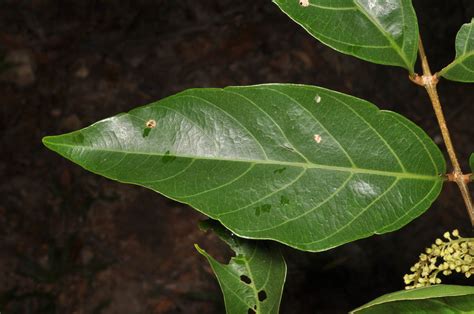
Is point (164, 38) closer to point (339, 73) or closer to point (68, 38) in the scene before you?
point (68, 38)

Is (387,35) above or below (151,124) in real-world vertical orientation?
above

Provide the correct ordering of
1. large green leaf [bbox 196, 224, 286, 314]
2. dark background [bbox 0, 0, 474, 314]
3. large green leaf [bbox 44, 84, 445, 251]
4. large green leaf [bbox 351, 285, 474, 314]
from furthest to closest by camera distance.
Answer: dark background [bbox 0, 0, 474, 314]
large green leaf [bbox 196, 224, 286, 314]
large green leaf [bbox 44, 84, 445, 251]
large green leaf [bbox 351, 285, 474, 314]

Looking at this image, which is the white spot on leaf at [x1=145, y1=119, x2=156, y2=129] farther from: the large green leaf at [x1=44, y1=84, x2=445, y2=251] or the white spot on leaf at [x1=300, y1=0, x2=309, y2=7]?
the white spot on leaf at [x1=300, y1=0, x2=309, y2=7]

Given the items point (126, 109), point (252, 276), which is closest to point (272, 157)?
point (252, 276)

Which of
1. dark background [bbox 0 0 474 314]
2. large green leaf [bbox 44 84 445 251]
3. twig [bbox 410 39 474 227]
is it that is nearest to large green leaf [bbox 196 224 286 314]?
large green leaf [bbox 44 84 445 251]

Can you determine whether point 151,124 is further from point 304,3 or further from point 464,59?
point 464,59

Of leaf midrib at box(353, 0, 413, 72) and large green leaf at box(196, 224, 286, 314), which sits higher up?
leaf midrib at box(353, 0, 413, 72)

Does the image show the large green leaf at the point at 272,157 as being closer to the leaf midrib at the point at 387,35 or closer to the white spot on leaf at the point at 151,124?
the white spot on leaf at the point at 151,124
